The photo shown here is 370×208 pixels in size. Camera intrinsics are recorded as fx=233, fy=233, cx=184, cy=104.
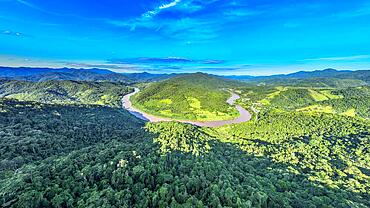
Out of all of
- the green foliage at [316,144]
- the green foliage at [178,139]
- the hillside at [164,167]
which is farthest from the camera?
the green foliage at [178,139]

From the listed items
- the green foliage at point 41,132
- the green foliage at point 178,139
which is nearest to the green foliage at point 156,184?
the green foliage at point 178,139

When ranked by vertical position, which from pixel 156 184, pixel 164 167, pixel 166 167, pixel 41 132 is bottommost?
pixel 156 184

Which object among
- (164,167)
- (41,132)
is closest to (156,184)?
(164,167)

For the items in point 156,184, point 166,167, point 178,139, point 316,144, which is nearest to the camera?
point 156,184

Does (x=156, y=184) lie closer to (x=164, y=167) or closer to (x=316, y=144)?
(x=164, y=167)

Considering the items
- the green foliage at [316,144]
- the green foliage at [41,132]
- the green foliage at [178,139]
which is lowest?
the green foliage at [316,144]

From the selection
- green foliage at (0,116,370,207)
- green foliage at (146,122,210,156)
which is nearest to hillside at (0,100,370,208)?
green foliage at (0,116,370,207)

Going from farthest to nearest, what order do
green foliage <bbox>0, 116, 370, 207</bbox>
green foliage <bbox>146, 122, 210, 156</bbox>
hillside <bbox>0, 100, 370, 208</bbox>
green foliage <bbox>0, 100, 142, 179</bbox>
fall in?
1. green foliage <bbox>146, 122, 210, 156</bbox>
2. green foliage <bbox>0, 100, 142, 179</bbox>
3. hillside <bbox>0, 100, 370, 208</bbox>
4. green foliage <bbox>0, 116, 370, 207</bbox>

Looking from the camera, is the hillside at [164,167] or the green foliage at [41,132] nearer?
the hillside at [164,167]

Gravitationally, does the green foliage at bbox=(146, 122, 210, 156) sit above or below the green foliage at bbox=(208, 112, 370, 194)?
above

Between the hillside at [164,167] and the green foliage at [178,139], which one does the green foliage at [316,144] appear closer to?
the hillside at [164,167]

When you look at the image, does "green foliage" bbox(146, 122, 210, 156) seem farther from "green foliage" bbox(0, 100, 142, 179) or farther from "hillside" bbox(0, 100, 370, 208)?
"green foliage" bbox(0, 100, 142, 179)

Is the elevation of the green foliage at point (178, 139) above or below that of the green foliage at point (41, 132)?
below
